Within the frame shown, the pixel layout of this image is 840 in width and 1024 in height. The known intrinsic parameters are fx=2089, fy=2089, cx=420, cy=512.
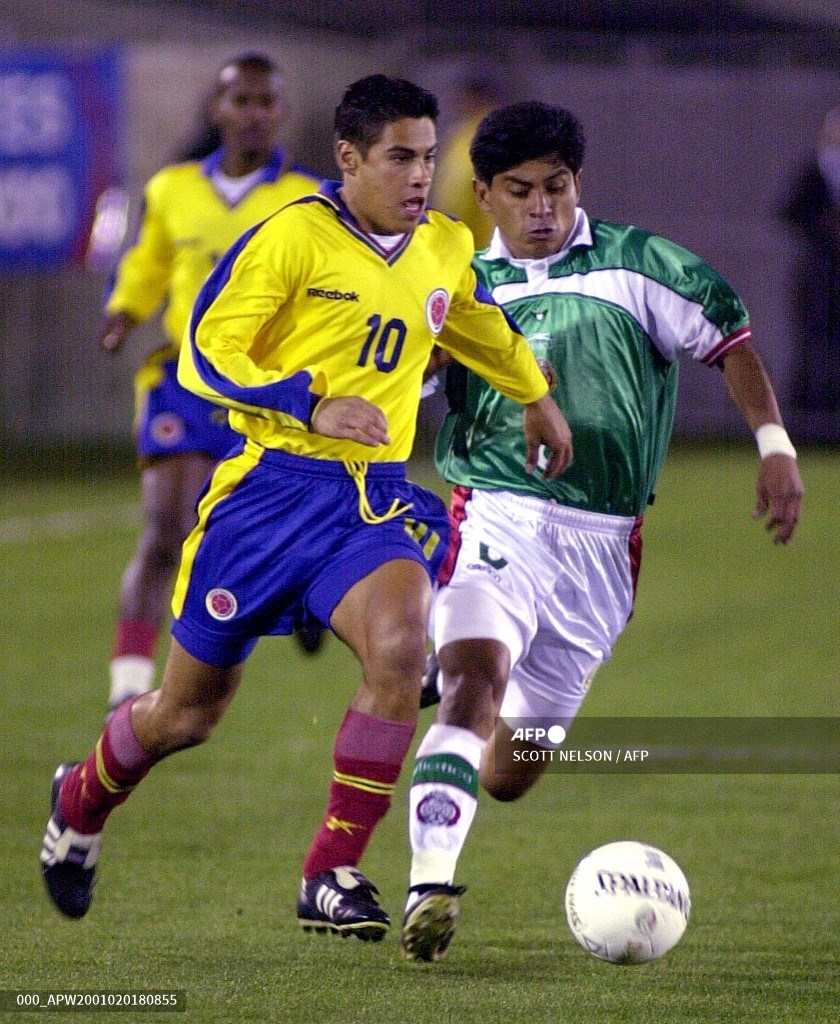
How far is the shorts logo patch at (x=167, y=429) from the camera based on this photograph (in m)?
7.66

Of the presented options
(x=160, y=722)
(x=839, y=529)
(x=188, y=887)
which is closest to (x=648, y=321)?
(x=160, y=722)

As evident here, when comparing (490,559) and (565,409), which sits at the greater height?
(565,409)

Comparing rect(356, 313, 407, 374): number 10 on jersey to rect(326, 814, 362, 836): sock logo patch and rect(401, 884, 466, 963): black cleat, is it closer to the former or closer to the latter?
rect(326, 814, 362, 836): sock logo patch

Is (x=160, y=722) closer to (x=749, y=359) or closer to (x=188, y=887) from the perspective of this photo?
(x=188, y=887)

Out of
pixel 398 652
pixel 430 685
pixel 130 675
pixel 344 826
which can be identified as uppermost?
pixel 398 652

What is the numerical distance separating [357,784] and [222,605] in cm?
50

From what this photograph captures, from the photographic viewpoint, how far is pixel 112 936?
16.2 feet

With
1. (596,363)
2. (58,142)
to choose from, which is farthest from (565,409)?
(58,142)

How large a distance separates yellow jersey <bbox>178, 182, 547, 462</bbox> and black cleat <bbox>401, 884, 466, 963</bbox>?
39.0 inches

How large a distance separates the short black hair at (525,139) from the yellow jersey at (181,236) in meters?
2.59

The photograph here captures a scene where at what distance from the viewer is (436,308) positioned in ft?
15.6

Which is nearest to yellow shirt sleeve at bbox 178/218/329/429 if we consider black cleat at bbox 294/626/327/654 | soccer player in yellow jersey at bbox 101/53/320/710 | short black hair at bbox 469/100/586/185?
black cleat at bbox 294/626/327/654

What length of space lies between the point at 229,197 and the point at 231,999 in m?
4.17

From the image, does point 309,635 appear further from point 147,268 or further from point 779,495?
point 147,268
